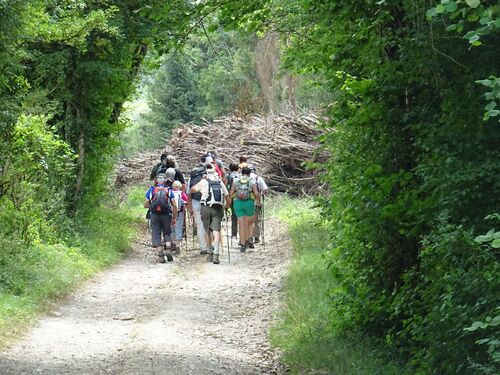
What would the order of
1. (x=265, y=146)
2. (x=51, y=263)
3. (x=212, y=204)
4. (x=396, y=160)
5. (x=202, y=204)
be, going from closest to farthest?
(x=396, y=160) < (x=51, y=263) < (x=212, y=204) < (x=202, y=204) < (x=265, y=146)

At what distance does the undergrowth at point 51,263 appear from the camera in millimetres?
11633

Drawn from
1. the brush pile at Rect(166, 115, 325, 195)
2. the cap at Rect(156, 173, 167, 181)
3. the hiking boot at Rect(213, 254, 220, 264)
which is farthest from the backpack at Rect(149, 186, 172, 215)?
the brush pile at Rect(166, 115, 325, 195)

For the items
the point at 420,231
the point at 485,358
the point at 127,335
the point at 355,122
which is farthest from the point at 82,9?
the point at 485,358

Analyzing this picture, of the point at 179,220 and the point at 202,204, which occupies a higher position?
the point at 202,204

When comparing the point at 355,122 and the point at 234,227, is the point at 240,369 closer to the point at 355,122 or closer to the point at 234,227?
the point at 355,122

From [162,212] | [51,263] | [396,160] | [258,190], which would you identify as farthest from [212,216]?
[396,160]

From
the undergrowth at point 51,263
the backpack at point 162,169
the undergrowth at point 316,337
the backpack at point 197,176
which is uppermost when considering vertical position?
the backpack at point 162,169

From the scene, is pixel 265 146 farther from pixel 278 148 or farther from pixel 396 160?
pixel 396 160

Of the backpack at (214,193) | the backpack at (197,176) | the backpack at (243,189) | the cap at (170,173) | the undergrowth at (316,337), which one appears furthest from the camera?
the backpack at (243,189)

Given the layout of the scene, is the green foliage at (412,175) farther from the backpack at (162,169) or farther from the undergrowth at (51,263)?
the backpack at (162,169)

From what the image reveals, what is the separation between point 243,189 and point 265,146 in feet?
38.0

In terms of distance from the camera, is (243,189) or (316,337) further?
(243,189)

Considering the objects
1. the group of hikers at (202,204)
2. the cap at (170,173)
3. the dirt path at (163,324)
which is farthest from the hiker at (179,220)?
the dirt path at (163,324)

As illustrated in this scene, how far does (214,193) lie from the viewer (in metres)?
17.4
